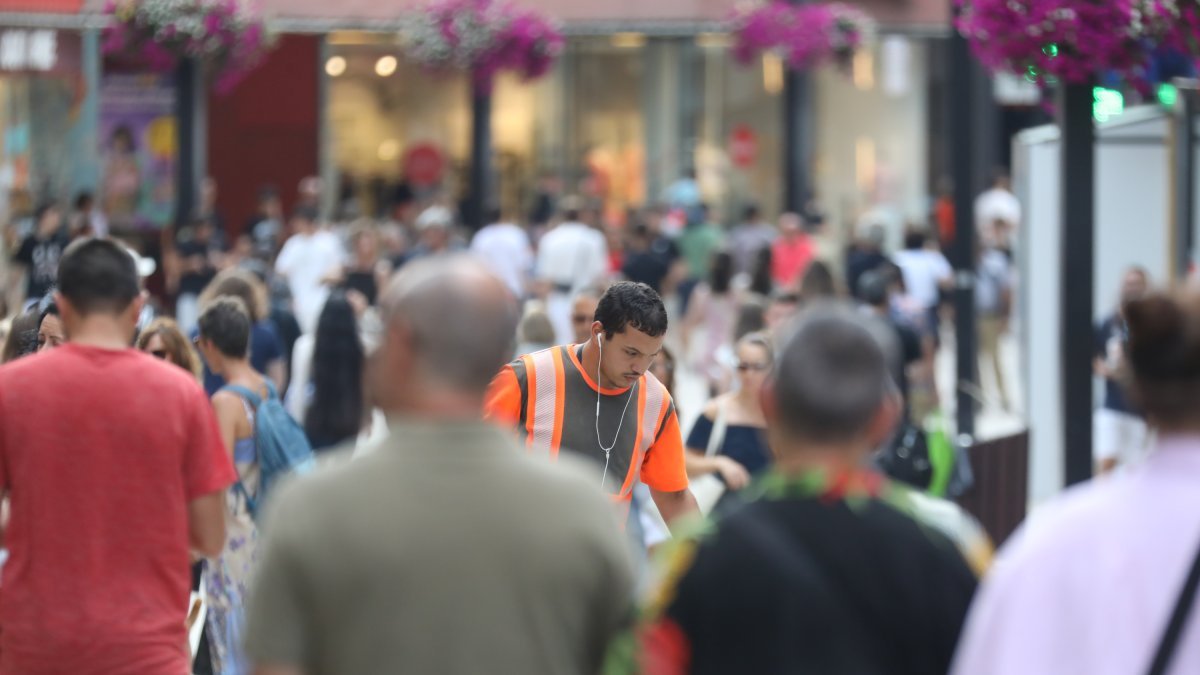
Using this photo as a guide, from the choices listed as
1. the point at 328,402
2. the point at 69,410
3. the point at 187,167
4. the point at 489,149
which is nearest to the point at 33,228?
the point at 187,167

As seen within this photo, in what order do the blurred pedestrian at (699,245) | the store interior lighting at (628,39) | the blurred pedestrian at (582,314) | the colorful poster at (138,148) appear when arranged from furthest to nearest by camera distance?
the store interior lighting at (628,39)
the colorful poster at (138,148)
the blurred pedestrian at (699,245)
the blurred pedestrian at (582,314)

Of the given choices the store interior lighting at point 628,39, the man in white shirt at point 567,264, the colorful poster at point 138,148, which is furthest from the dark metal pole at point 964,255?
the colorful poster at point 138,148

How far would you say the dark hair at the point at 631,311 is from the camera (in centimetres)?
603

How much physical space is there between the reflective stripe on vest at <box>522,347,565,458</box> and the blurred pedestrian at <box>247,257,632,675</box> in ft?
8.78

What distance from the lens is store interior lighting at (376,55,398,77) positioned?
90.3ft

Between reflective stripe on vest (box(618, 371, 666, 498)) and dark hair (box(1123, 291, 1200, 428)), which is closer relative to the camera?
dark hair (box(1123, 291, 1200, 428))

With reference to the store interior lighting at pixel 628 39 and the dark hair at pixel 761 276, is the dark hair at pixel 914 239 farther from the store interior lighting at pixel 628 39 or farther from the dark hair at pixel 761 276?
the store interior lighting at pixel 628 39

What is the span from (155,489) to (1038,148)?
31.0 feet

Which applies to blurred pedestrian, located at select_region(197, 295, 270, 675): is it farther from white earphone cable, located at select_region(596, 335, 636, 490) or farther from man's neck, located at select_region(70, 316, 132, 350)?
man's neck, located at select_region(70, 316, 132, 350)

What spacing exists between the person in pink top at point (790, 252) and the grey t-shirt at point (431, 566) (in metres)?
16.3

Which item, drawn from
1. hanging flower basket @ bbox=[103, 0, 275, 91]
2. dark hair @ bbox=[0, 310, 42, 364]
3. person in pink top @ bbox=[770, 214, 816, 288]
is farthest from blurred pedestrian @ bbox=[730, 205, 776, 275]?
dark hair @ bbox=[0, 310, 42, 364]

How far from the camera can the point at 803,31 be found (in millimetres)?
21672

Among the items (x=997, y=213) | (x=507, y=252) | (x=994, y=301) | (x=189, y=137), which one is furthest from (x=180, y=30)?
(x=997, y=213)

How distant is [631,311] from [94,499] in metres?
2.09
